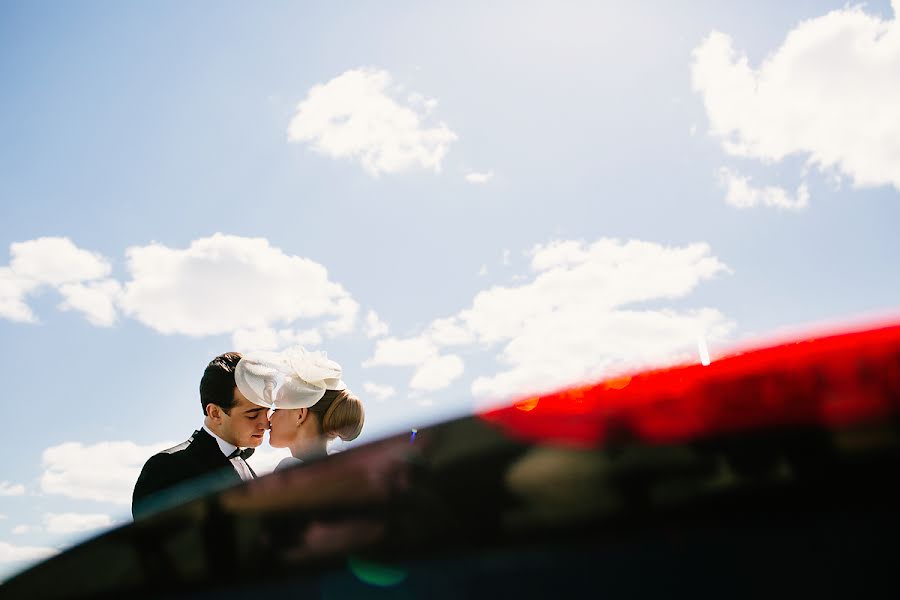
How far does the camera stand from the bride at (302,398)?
4277 millimetres

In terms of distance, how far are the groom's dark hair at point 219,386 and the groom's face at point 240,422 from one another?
0.05m

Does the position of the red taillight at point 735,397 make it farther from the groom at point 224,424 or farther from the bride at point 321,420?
the groom at point 224,424

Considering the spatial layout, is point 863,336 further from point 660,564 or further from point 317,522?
point 317,522

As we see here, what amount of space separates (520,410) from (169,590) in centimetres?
48

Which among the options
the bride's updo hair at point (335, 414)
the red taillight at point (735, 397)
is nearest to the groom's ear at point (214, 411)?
the bride's updo hair at point (335, 414)

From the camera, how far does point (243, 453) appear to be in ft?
15.9

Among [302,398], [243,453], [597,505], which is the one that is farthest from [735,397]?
[243,453]

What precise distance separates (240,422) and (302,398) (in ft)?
1.99

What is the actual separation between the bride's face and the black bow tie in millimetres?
289

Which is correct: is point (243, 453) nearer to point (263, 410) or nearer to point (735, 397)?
point (263, 410)

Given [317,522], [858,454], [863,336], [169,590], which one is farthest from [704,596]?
[169,590]

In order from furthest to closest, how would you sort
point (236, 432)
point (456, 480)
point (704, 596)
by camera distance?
point (236, 432), point (456, 480), point (704, 596)

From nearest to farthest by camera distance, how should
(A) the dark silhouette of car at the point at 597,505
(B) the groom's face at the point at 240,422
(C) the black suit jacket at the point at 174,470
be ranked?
(A) the dark silhouette of car at the point at 597,505 → (C) the black suit jacket at the point at 174,470 → (B) the groom's face at the point at 240,422

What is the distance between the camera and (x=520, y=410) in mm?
757
